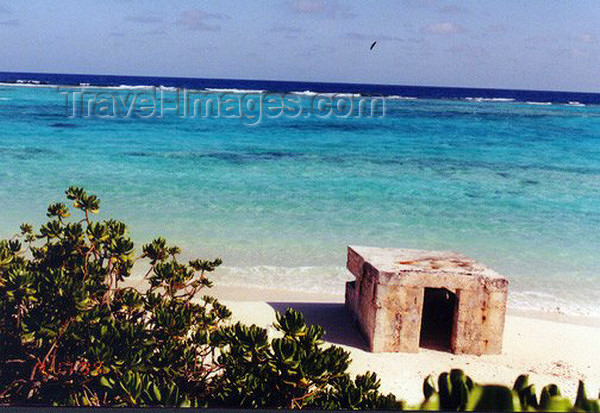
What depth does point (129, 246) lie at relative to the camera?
2836 millimetres

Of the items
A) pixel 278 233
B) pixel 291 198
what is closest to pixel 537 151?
pixel 291 198

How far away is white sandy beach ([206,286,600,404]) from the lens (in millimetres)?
3691

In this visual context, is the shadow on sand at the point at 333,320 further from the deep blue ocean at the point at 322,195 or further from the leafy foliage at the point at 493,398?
A: the leafy foliage at the point at 493,398

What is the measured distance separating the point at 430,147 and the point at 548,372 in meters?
14.8

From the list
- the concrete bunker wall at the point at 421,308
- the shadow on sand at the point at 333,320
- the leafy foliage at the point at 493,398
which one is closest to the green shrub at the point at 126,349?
the leafy foliage at the point at 493,398

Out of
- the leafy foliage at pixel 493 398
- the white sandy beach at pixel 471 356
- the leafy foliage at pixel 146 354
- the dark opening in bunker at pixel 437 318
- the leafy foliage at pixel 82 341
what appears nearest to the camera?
the leafy foliage at pixel 493 398

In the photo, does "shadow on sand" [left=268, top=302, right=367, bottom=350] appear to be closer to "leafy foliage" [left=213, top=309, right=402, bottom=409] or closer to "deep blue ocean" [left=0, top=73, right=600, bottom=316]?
"deep blue ocean" [left=0, top=73, right=600, bottom=316]

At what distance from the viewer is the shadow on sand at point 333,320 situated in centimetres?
412

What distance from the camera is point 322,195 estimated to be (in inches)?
393

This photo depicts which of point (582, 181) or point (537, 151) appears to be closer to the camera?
point (582, 181)

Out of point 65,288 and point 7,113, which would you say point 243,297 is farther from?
point 7,113

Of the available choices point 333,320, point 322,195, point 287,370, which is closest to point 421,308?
point 333,320

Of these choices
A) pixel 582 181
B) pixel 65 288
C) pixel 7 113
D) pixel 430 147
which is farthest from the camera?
pixel 7 113

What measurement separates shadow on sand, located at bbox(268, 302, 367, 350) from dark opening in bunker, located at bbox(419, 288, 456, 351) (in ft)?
1.66
